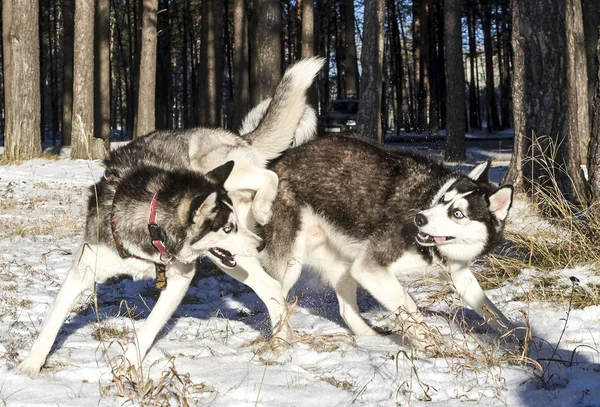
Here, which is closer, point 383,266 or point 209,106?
point 383,266

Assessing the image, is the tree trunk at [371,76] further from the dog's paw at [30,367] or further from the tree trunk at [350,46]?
the dog's paw at [30,367]

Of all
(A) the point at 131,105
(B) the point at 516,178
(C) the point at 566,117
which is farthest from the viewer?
(A) the point at 131,105

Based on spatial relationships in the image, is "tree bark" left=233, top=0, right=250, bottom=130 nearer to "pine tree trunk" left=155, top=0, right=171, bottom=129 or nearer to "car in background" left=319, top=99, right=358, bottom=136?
→ "car in background" left=319, top=99, right=358, bottom=136

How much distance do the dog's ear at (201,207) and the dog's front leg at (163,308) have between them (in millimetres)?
410

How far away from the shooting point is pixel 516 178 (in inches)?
Answer: 314

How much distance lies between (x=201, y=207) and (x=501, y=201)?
2.02 metres

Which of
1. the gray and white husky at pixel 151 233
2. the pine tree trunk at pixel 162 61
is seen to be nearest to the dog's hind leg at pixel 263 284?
the gray and white husky at pixel 151 233

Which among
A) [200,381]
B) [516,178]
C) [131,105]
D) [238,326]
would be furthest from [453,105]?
[131,105]

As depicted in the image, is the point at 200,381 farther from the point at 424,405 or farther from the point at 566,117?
the point at 566,117

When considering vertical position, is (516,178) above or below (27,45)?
below

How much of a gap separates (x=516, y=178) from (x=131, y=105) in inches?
1429

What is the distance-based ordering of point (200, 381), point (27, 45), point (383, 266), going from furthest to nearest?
point (27, 45) → point (383, 266) → point (200, 381)

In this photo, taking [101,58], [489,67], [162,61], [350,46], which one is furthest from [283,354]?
[489,67]

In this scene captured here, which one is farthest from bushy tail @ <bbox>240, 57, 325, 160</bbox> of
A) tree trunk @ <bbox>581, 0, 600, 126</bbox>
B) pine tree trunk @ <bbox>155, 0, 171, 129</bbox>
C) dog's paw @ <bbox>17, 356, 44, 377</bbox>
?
pine tree trunk @ <bbox>155, 0, 171, 129</bbox>
